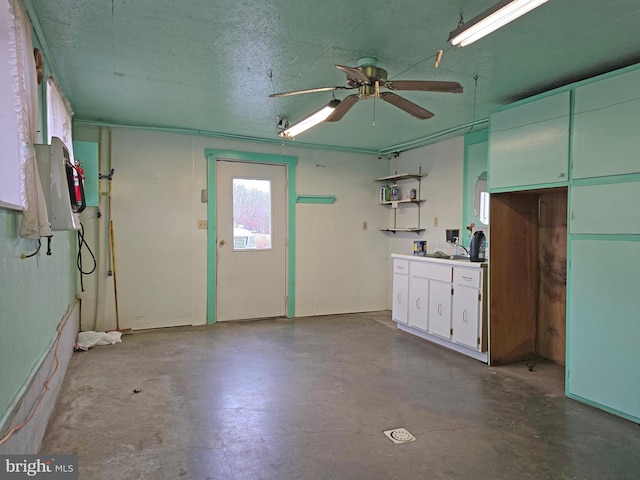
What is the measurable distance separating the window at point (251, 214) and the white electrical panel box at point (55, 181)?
277 cm

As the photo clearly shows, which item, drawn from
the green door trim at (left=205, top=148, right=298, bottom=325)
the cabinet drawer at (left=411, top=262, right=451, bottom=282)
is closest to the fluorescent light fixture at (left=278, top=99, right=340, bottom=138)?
the green door trim at (left=205, top=148, right=298, bottom=325)

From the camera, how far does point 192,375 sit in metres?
3.29

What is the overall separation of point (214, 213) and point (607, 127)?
406 centimetres

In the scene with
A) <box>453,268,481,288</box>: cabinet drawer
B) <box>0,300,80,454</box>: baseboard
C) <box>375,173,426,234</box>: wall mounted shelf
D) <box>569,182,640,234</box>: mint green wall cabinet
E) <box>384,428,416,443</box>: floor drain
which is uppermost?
<box>375,173,426,234</box>: wall mounted shelf

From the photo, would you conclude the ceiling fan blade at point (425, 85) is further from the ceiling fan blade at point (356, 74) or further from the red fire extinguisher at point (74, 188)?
the red fire extinguisher at point (74, 188)

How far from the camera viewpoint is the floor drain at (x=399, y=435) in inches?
90.8

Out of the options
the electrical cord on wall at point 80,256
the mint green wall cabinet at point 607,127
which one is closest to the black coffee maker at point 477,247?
the mint green wall cabinet at point 607,127

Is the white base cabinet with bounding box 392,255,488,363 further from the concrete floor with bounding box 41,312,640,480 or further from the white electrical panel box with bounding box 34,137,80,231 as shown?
the white electrical panel box with bounding box 34,137,80,231

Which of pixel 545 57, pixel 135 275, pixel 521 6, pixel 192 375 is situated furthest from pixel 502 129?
pixel 135 275

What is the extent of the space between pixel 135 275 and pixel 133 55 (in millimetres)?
2720

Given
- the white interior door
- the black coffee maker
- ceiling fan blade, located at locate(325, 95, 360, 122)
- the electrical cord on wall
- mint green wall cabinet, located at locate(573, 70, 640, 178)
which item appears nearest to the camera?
mint green wall cabinet, located at locate(573, 70, 640, 178)

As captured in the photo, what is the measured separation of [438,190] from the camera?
4.98 metres

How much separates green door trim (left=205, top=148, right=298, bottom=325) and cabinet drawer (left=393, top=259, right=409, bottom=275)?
57.1 inches

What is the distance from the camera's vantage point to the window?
510cm
